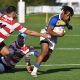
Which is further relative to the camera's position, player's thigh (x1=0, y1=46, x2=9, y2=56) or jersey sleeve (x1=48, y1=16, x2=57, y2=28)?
player's thigh (x1=0, y1=46, x2=9, y2=56)

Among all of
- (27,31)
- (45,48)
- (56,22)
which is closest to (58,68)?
(45,48)

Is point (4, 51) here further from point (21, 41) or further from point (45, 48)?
point (45, 48)

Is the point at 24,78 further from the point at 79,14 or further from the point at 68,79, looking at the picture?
the point at 79,14

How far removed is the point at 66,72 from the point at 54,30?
1.12 meters

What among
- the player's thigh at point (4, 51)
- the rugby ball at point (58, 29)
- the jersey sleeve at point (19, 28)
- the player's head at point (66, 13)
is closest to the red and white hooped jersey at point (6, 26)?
the jersey sleeve at point (19, 28)

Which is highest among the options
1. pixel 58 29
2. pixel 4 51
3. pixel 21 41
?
pixel 58 29

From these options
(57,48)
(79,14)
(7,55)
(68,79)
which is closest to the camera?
(68,79)

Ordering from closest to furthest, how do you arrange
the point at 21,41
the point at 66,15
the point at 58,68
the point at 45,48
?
the point at 45,48 → the point at 66,15 → the point at 21,41 → the point at 58,68

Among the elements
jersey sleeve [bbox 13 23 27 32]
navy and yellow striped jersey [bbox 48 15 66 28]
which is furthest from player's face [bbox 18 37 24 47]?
navy and yellow striped jersey [bbox 48 15 66 28]

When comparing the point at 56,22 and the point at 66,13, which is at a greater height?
the point at 66,13

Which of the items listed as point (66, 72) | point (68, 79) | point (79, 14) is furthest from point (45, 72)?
point (79, 14)

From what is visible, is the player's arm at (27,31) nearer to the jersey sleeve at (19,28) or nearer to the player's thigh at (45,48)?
the jersey sleeve at (19,28)

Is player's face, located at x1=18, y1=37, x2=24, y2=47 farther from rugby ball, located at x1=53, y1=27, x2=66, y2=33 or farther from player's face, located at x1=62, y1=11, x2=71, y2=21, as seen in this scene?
player's face, located at x1=62, y1=11, x2=71, y2=21

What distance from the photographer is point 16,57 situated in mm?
12617
